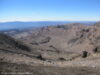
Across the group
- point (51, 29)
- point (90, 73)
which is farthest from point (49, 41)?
point (90, 73)

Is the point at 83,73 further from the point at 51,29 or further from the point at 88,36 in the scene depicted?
the point at 51,29

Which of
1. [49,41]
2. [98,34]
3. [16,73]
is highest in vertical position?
[16,73]

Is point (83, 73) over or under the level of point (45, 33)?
over

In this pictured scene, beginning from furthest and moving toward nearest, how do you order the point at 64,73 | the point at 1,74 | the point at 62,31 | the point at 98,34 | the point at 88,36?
the point at 62,31 → the point at 88,36 → the point at 98,34 → the point at 64,73 → the point at 1,74

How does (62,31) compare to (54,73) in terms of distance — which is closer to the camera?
(54,73)

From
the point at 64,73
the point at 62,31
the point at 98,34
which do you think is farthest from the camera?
the point at 62,31

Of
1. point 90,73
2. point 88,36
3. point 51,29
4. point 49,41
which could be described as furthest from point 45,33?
point 90,73

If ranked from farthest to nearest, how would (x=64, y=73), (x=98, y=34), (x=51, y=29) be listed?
(x=51, y=29)
(x=98, y=34)
(x=64, y=73)

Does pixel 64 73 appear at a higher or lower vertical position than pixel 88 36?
higher

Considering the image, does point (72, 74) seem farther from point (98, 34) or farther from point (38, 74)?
point (98, 34)
